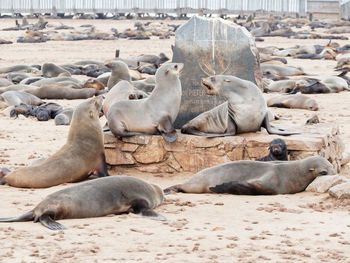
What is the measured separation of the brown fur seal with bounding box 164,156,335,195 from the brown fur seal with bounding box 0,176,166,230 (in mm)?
797

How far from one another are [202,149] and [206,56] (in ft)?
4.47

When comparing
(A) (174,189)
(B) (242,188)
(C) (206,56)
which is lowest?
(A) (174,189)

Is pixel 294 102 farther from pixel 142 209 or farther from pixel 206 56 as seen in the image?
pixel 142 209

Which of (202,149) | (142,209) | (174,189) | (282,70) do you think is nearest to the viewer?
(142,209)

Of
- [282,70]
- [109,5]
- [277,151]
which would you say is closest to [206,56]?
[277,151]

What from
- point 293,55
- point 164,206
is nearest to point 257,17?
point 293,55

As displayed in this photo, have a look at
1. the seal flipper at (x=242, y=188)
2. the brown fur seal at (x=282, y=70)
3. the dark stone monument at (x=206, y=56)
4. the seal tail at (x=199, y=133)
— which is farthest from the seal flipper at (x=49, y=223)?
the brown fur seal at (x=282, y=70)

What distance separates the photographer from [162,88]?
283 inches

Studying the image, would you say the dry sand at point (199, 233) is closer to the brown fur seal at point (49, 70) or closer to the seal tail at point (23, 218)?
the seal tail at point (23, 218)

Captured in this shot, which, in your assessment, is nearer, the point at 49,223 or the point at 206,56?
the point at 49,223

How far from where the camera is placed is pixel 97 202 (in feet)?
16.1

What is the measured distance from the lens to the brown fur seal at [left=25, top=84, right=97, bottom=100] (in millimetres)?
12852

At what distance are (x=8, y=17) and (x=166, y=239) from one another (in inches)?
1874

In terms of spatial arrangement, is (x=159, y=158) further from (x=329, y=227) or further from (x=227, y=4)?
(x=227, y=4)
